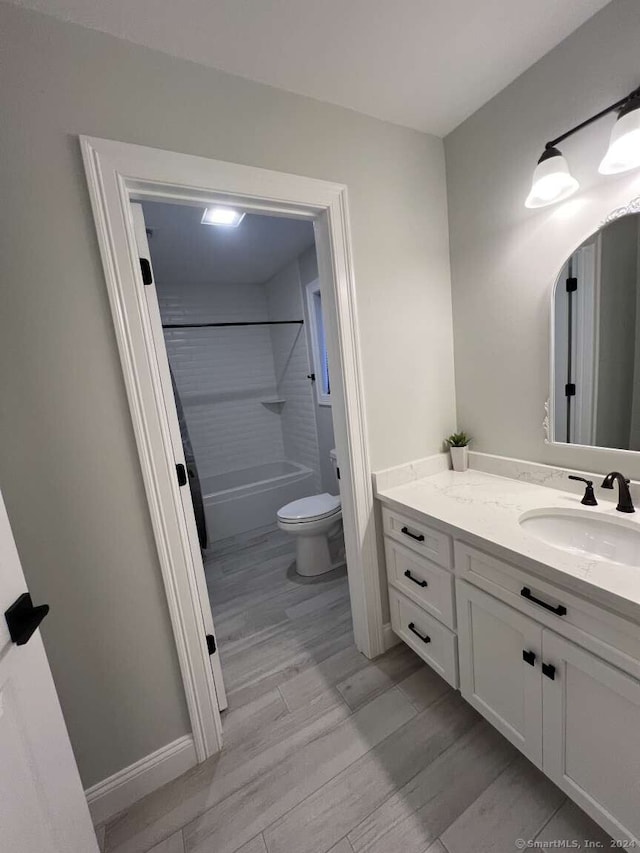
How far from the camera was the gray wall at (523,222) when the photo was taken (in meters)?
1.12

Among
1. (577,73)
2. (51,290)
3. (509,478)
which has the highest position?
(577,73)

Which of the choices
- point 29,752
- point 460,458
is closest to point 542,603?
point 460,458

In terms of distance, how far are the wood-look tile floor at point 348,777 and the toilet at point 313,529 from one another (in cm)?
67

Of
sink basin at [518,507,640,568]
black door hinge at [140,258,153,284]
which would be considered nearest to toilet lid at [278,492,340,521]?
sink basin at [518,507,640,568]

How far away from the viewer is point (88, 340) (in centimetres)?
104

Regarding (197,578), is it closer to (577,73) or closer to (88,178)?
(88,178)

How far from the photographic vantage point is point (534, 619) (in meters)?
0.99

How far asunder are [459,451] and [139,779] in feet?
6.11

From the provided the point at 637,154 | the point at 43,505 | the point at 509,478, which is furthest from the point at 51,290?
the point at 509,478

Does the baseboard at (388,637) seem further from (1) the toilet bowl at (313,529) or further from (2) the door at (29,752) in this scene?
(2) the door at (29,752)

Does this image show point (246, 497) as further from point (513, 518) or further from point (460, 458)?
point (513, 518)

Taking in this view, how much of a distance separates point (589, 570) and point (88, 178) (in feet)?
5.74

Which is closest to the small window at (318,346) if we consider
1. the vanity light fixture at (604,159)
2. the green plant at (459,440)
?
the green plant at (459,440)

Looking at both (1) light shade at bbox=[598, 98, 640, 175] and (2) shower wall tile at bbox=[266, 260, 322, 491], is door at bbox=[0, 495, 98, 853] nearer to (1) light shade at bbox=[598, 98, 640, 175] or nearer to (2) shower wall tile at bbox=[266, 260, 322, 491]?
(1) light shade at bbox=[598, 98, 640, 175]
